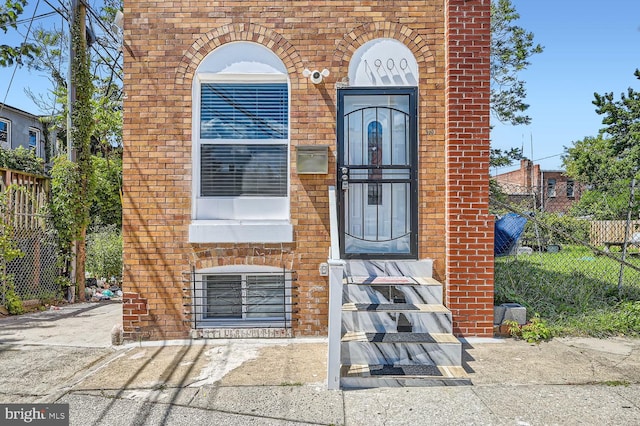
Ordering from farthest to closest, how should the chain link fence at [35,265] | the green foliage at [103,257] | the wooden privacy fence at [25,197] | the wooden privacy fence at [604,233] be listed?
the wooden privacy fence at [604,233] < the green foliage at [103,257] < the chain link fence at [35,265] < the wooden privacy fence at [25,197]

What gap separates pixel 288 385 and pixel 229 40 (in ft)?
13.0

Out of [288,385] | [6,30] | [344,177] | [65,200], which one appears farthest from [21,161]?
[288,385]

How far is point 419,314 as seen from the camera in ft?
14.5

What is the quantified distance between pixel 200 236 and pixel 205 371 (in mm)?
1639

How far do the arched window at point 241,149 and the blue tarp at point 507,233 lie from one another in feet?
10.0

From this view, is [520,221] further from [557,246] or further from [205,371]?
[205,371]

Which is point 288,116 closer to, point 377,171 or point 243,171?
point 243,171

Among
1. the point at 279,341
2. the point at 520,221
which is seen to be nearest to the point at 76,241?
the point at 279,341

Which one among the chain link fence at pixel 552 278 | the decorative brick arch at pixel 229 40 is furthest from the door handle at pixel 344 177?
the chain link fence at pixel 552 278

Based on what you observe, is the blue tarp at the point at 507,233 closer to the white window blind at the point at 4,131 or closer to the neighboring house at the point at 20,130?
the neighboring house at the point at 20,130

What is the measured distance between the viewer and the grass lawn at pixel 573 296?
17.7 feet

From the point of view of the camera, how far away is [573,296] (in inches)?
246

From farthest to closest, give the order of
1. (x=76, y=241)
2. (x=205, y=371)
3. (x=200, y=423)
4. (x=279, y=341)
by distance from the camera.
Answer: (x=76, y=241)
(x=279, y=341)
(x=205, y=371)
(x=200, y=423)

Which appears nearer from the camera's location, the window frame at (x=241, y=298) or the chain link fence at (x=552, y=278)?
the window frame at (x=241, y=298)
